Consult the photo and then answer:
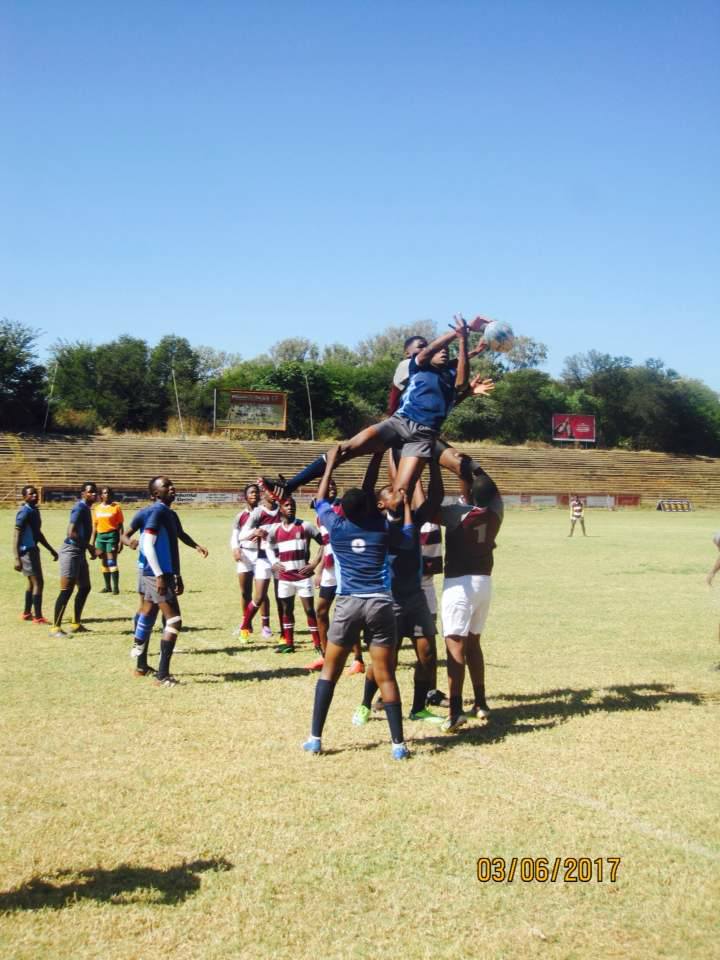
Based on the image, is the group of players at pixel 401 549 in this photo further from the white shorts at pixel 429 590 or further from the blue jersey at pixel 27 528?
the blue jersey at pixel 27 528

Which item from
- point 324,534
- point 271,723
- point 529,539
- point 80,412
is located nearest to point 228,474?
point 80,412

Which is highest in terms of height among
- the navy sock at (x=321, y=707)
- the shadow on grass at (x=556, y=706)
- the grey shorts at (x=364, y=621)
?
the grey shorts at (x=364, y=621)

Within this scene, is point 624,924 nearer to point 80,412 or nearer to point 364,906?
point 364,906

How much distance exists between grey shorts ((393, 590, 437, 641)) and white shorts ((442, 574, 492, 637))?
0.98ft

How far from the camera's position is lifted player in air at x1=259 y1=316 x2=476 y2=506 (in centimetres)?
796

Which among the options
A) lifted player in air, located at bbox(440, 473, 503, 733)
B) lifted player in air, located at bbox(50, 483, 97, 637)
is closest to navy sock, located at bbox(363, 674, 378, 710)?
lifted player in air, located at bbox(440, 473, 503, 733)

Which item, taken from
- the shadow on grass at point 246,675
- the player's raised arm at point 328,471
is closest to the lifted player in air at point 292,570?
the shadow on grass at point 246,675

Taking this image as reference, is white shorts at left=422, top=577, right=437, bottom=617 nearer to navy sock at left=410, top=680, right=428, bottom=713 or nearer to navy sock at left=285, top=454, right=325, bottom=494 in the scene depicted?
navy sock at left=410, top=680, right=428, bottom=713

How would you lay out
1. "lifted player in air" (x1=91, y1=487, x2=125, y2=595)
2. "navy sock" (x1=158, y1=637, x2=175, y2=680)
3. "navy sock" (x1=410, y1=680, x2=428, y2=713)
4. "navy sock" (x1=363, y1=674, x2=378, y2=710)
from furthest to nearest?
"lifted player in air" (x1=91, y1=487, x2=125, y2=595)
"navy sock" (x1=158, y1=637, x2=175, y2=680)
"navy sock" (x1=410, y1=680, x2=428, y2=713)
"navy sock" (x1=363, y1=674, x2=378, y2=710)

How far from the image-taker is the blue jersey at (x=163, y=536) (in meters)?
10.6

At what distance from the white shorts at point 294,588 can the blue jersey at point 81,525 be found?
10.8 feet

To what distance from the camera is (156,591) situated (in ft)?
35.2

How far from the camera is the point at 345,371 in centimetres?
8681

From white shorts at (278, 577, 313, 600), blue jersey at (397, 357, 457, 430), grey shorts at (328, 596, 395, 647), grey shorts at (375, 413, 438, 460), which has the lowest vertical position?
white shorts at (278, 577, 313, 600)
